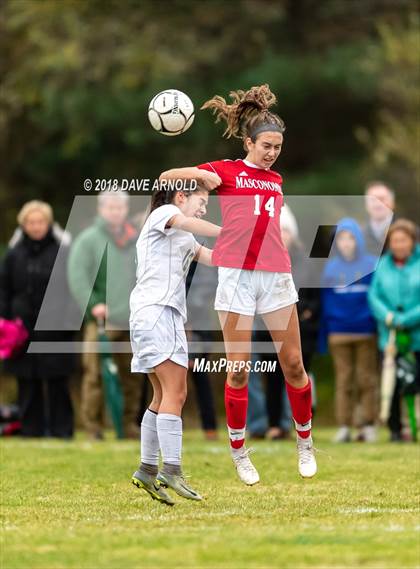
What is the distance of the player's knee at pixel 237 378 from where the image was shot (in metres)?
7.70

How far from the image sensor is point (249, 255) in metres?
7.60

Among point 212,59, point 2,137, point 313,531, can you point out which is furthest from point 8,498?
point 2,137

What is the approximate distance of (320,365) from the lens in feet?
74.3

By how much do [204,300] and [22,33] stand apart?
57.2ft

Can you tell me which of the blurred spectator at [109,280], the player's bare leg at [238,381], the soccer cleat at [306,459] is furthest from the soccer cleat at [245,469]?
the blurred spectator at [109,280]

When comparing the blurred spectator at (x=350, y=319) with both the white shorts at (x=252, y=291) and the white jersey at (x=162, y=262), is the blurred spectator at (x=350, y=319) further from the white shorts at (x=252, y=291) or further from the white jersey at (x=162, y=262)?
the white jersey at (x=162, y=262)

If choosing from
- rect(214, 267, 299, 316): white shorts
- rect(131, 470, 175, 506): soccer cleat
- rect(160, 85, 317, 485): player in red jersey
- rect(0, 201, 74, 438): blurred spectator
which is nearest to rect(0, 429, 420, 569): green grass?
rect(131, 470, 175, 506): soccer cleat

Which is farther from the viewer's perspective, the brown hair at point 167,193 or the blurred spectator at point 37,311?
the blurred spectator at point 37,311

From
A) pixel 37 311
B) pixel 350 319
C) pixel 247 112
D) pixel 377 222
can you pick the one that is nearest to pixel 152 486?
pixel 247 112

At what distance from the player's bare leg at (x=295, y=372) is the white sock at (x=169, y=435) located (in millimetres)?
879

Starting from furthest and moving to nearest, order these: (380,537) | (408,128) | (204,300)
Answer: (408,128)
(204,300)
(380,537)

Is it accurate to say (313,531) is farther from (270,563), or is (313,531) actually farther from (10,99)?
(10,99)

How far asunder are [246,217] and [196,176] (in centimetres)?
42

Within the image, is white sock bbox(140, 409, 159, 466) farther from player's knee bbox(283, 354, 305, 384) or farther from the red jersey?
the red jersey
